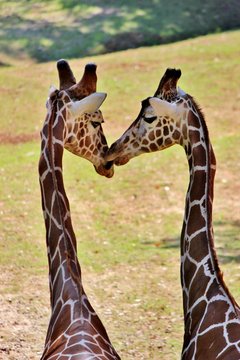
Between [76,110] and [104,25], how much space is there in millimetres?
12539

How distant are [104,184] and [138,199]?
2.31 feet

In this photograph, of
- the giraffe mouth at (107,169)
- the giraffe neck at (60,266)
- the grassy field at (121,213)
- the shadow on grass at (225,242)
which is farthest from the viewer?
the shadow on grass at (225,242)

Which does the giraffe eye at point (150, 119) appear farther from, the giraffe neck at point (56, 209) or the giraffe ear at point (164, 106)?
the giraffe neck at point (56, 209)

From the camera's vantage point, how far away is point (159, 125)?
5.61 m

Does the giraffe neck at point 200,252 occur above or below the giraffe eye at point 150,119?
below

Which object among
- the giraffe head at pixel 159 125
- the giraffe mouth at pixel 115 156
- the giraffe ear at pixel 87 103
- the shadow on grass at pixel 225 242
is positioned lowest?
the shadow on grass at pixel 225 242

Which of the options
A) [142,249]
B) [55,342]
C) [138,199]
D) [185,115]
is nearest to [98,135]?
[185,115]

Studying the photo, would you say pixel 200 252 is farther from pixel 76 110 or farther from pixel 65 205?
pixel 76 110

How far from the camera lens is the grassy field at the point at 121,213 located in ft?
25.3

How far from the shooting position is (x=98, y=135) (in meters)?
5.76

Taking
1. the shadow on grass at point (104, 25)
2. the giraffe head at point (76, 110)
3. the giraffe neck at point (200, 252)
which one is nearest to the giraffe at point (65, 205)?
the giraffe head at point (76, 110)

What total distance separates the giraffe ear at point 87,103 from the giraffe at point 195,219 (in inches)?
12.2

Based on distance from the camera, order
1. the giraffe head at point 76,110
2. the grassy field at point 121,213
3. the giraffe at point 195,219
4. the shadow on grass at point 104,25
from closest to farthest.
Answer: the giraffe at point 195,219, the giraffe head at point 76,110, the grassy field at point 121,213, the shadow on grass at point 104,25

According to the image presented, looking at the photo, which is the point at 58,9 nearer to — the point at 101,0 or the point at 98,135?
the point at 101,0
